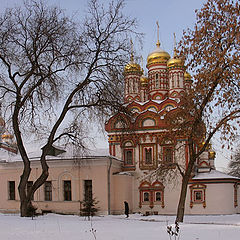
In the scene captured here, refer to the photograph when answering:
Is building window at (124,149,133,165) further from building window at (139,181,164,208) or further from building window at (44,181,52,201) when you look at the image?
building window at (44,181,52,201)

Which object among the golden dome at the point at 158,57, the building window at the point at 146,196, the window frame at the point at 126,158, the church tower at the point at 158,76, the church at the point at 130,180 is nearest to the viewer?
the church at the point at 130,180

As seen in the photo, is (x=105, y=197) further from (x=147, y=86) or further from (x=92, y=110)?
(x=147, y=86)

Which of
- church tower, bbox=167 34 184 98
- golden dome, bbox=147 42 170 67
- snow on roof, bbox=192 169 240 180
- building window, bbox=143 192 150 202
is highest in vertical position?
golden dome, bbox=147 42 170 67

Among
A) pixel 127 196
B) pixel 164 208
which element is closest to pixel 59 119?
pixel 127 196

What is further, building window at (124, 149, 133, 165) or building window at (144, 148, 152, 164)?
building window at (124, 149, 133, 165)

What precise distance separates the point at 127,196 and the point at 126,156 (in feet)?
10.5

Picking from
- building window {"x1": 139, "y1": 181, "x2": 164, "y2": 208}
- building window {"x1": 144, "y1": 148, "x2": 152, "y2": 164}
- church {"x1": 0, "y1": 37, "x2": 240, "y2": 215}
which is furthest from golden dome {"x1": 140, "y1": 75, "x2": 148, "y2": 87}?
building window {"x1": 139, "y1": 181, "x2": 164, "y2": 208}

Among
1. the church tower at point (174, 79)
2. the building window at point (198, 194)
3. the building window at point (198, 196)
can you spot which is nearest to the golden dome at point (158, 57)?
the church tower at point (174, 79)

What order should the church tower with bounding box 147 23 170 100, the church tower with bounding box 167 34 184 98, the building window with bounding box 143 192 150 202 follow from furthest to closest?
1. the church tower with bounding box 147 23 170 100
2. the church tower with bounding box 167 34 184 98
3. the building window with bounding box 143 192 150 202

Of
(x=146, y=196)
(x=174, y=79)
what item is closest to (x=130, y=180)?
(x=146, y=196)

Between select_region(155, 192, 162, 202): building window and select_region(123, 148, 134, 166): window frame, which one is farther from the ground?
select_region(123, 148, 134, 166): window frame

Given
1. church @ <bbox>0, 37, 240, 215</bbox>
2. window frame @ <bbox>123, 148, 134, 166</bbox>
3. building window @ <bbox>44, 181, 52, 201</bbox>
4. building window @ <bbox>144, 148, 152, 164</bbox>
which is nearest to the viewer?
church @ <bbox>0, 37, 240, 215</bbox>

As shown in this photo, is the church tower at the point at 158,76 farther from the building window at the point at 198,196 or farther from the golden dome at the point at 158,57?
the building window at the point at 198,196

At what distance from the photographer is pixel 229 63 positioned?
1128cm
